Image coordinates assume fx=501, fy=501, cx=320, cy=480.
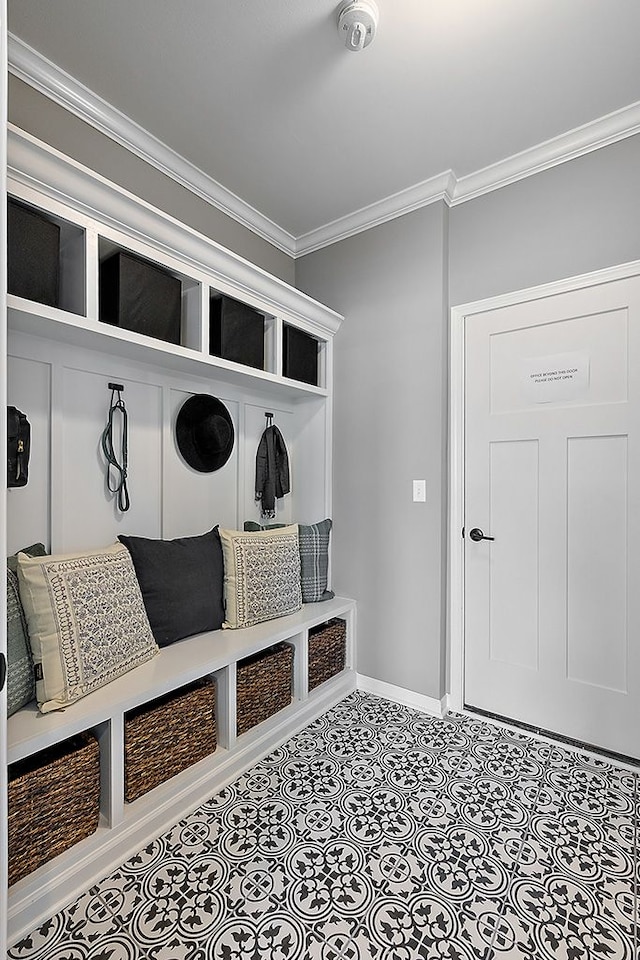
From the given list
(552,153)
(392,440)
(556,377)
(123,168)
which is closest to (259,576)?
(392,440)

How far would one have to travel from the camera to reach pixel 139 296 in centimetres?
190


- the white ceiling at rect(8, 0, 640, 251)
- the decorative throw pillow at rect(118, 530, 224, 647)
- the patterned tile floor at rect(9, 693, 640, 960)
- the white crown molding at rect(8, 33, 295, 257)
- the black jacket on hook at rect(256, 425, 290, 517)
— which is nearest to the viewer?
the patterned tile floor at rect(9, 693, 640, 960)

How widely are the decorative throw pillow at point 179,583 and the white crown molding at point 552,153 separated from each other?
2.14m

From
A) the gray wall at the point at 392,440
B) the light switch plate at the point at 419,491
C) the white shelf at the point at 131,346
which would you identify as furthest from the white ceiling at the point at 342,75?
the light switch plate at the point at 419,491

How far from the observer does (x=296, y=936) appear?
1.32 metres

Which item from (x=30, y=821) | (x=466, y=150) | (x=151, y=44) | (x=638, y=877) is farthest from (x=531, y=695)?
(x=151, y=44)

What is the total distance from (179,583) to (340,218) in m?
2.17

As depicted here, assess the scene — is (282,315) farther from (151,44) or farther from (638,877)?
(638,877)

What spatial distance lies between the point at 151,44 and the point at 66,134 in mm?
481

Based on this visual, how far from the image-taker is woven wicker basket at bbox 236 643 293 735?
6.85 feet

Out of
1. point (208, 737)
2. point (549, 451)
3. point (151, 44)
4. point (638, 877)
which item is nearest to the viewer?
point (638, 877)

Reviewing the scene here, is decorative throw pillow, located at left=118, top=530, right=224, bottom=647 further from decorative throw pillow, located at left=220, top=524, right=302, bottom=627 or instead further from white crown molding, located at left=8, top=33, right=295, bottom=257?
white crown molding, located at left=8, top=33, right=295, bottom=257

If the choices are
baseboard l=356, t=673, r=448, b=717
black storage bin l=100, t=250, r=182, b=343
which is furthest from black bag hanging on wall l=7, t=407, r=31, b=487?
baseboard l=356, t=673, r=448, b=717

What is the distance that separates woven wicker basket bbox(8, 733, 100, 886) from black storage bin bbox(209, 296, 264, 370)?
160cm
